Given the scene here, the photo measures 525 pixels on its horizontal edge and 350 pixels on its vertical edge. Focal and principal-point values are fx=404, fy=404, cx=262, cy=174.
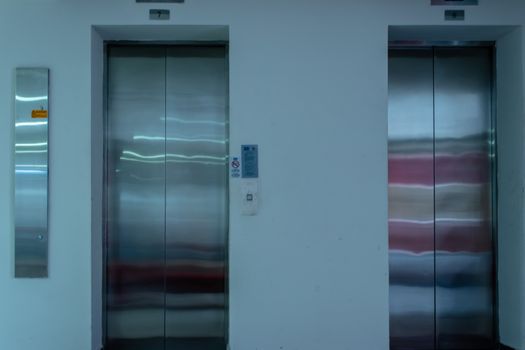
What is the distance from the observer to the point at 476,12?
368 centimetres

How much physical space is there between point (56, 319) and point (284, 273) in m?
2.07

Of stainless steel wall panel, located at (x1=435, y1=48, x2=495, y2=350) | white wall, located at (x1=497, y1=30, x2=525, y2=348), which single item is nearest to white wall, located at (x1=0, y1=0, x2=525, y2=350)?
white wall, located at (x1=497, y1=30, x2=525, y2=348)

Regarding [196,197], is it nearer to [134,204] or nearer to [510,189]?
[134,204]

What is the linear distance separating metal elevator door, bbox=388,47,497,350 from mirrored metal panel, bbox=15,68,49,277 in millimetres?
3312

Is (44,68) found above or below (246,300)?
above

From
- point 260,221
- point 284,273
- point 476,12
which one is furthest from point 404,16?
point 284,273

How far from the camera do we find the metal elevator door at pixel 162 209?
13.3 ft

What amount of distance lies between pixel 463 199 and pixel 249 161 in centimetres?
229

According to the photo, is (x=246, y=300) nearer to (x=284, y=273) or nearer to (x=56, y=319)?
(x=284, y=273)

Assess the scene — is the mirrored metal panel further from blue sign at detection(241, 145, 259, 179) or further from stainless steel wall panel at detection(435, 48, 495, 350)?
stainless steel wall panel at detection(435, 48, 495, 350)

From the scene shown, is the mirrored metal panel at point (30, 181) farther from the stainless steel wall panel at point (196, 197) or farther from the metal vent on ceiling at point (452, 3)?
the metal vent on ceiling at point (452, 3)

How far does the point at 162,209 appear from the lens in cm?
406

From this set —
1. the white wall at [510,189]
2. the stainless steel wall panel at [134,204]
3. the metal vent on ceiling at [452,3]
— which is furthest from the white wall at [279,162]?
the stainless steel wall panel at [134,204]

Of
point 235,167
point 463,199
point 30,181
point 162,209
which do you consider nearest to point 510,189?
A: point 463,199
